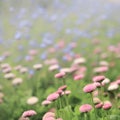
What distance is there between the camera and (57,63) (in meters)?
4.80

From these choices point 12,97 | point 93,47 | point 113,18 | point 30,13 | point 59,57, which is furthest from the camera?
point 113,18

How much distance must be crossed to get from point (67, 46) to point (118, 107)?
2871mm

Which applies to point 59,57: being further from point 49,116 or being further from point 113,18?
point 113,18

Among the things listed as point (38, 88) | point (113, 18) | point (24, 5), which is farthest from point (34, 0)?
point (38, 88)

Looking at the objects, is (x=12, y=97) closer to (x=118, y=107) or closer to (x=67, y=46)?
(x=118, y=107)

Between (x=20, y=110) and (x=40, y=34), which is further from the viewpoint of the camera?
(x=40, y=34)

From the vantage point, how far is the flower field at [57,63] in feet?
9.95

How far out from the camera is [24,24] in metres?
5.83

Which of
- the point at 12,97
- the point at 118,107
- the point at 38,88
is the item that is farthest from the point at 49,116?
the point at 38,88

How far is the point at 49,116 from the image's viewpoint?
2.85 m

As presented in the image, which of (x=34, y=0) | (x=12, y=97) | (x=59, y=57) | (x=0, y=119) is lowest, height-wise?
(x=0, y=119)

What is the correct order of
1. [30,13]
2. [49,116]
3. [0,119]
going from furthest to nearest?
[30,13] < [0,119] < [49,116]

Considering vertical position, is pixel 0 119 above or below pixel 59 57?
below

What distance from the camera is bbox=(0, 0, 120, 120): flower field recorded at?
119 inches
